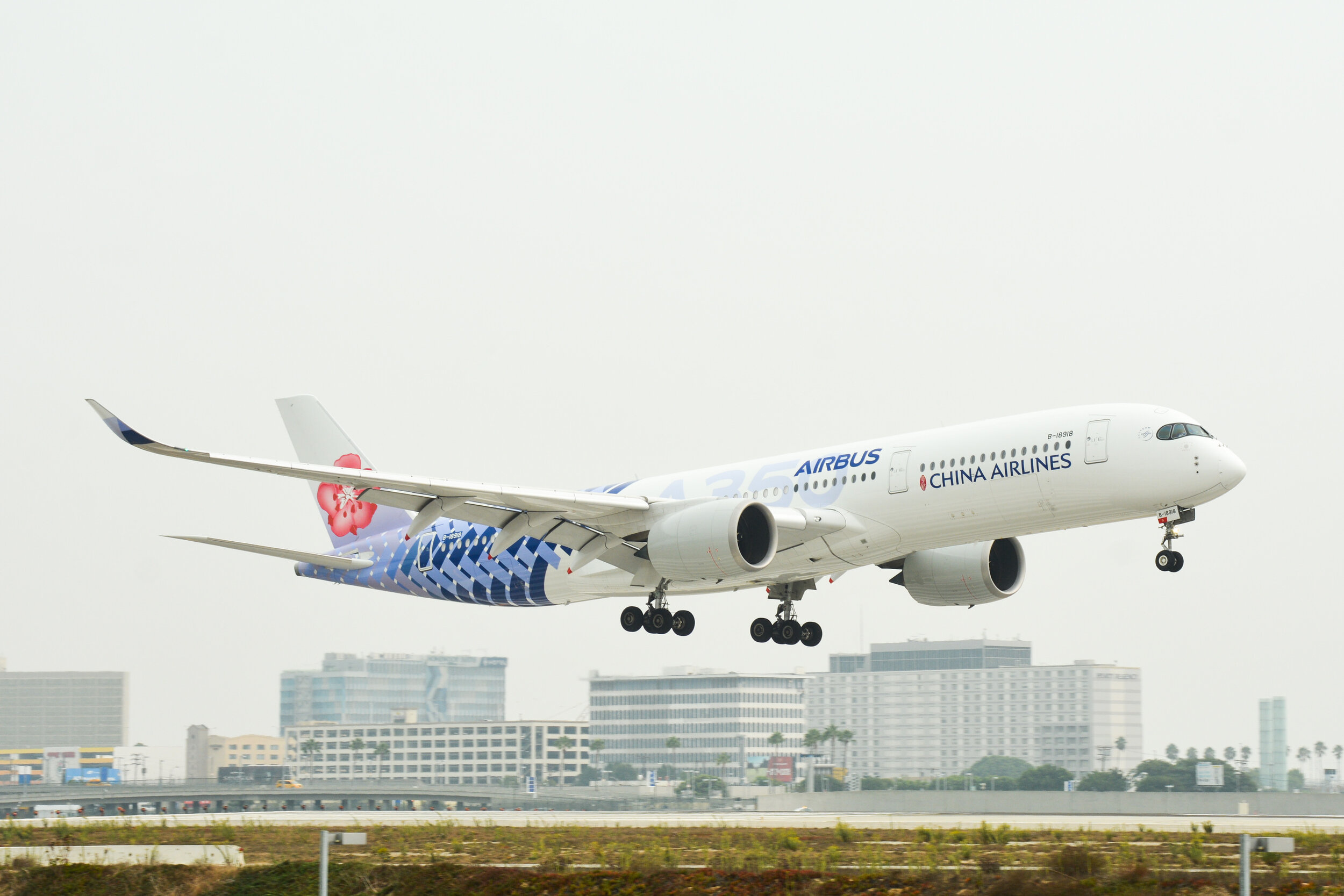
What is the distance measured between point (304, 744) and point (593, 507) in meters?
168

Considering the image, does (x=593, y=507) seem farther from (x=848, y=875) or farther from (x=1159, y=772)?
(x=1159, y=772)

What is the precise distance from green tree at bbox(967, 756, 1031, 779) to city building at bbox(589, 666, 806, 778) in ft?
70.3

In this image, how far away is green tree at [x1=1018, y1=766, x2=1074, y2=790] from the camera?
127438 mm

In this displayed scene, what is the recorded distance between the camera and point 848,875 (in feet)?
83.5

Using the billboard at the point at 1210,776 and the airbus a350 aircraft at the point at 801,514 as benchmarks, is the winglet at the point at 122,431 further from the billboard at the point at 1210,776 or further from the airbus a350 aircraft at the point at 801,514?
the billboard at the point at 1210,776

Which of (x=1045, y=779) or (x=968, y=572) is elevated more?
(x=968, y=572)

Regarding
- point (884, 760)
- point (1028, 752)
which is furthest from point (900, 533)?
point (884, 760)

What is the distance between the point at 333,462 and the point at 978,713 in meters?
134

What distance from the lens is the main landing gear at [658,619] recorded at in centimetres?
4328

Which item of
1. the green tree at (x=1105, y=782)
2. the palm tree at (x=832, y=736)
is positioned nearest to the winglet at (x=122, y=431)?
the green tree at (x=1105, y=782)

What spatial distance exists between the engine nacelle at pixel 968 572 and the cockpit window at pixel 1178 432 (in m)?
9.49

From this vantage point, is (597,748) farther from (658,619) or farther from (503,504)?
(503,504)

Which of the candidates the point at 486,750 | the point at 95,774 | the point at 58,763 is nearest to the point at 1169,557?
the point at 486,750

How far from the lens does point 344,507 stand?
51.6 m
